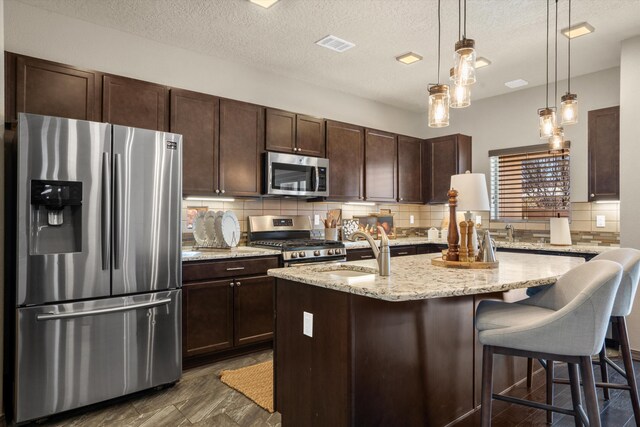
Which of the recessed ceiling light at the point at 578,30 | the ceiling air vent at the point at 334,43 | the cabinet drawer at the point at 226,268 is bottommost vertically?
the cabinet drawer at the point at 226,268

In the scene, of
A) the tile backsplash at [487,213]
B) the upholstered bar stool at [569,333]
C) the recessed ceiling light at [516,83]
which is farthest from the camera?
the recessed ceiling light at [516,83]

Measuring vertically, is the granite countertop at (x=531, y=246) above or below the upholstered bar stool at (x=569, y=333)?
above

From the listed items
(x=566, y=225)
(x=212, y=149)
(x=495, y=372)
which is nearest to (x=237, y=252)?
(x=212, y=149)

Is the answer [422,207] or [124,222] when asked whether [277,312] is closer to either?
[124,222]

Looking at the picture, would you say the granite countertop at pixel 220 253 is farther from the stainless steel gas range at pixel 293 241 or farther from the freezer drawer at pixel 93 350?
the freezer drawer at pixel 93 350

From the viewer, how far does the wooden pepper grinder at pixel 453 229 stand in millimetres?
2367

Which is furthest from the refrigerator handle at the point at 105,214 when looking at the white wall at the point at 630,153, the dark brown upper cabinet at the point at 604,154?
the dark brown upper cabinet at the point at 604,154

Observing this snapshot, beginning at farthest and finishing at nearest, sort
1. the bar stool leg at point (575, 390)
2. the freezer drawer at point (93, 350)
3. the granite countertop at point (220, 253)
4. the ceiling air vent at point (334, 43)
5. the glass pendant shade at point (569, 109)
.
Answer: the ceiling air vent at point (334, 43), the granite countertop at point (220, 253), the glass pendant shade at point (569, 109), the freezer drawer at point (93, 350), the bar stool leg at point (575, 390)

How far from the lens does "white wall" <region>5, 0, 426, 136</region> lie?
9.92 feet

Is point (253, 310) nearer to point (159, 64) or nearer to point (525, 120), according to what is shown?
point (159, 64)

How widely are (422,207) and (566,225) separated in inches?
83.4

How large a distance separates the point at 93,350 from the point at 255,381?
108cm

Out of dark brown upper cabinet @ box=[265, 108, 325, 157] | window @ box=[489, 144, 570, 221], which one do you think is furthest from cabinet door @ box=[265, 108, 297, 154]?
window @ box=[489, 144, 570, 221]

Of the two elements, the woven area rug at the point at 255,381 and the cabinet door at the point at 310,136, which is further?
the cabinet door at the point at 310,136
